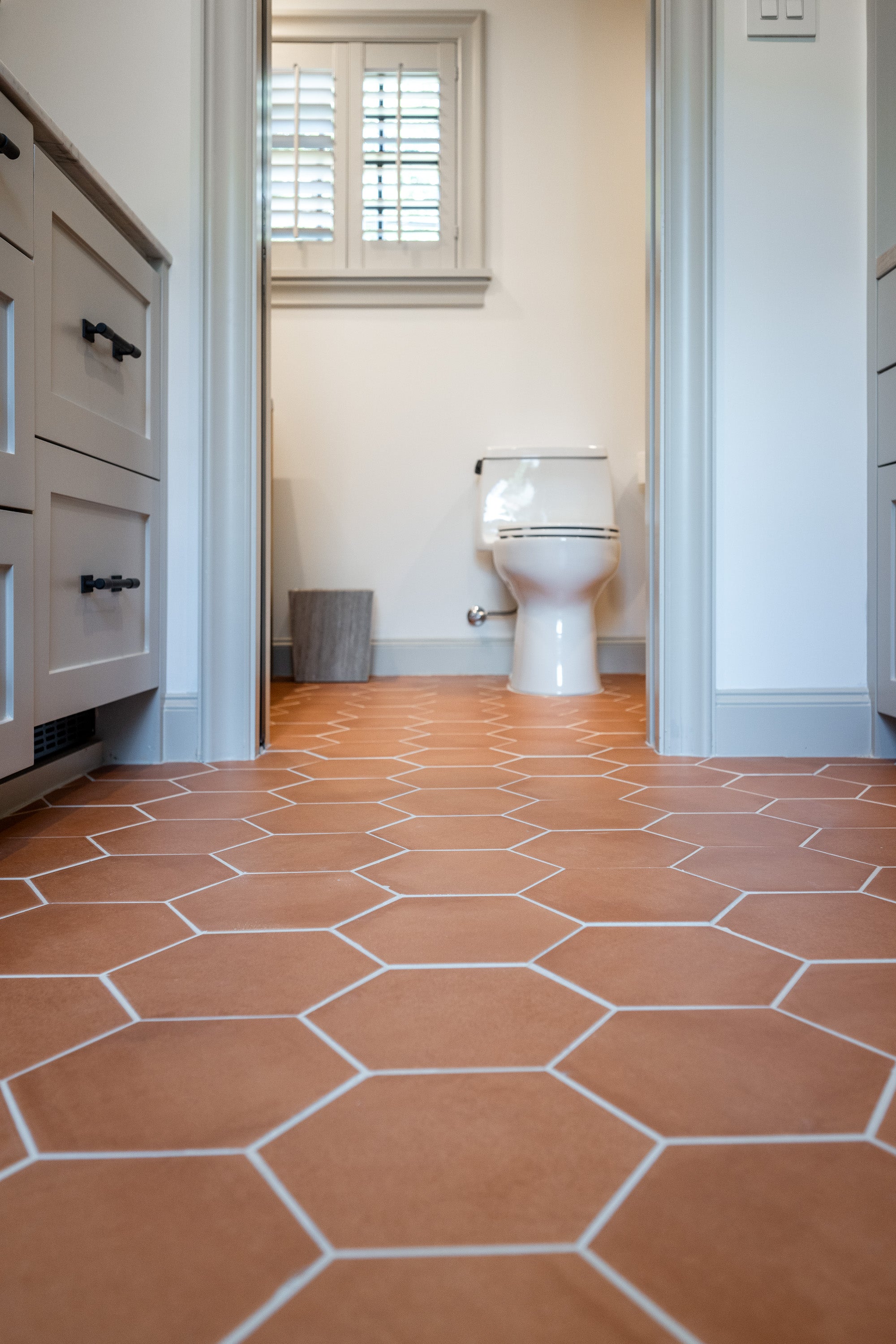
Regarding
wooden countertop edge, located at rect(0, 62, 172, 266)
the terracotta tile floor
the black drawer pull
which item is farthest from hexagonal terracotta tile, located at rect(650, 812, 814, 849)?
wooden countertop edge, located at rect(0, 62, 172, 266)

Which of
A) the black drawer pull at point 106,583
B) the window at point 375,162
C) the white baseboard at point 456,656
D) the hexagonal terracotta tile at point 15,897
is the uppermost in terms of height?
the window at point 375,162

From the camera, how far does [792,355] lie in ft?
6.11

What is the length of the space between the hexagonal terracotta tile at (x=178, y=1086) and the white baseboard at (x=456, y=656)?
2650 mm

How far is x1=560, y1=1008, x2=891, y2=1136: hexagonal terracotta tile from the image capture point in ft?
1.91

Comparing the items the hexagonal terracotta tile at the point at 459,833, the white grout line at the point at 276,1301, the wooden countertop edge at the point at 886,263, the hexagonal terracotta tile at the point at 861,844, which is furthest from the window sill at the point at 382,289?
the white grout line at the point at 276,1301

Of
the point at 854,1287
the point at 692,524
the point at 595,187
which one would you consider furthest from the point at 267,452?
the point at 595,187

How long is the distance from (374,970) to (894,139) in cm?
184

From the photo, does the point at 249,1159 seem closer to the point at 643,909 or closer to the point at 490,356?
the point at 643,909

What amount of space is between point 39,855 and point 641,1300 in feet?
3.22

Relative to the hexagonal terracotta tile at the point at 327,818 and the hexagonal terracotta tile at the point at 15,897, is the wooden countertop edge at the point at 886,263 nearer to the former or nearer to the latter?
the hexagonal terracotta tile at the point at 327,818

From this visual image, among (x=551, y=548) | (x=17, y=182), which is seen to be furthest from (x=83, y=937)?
(x=551, y=548)

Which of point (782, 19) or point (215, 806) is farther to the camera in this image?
point (782, 19)

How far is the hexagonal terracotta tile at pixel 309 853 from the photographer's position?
114 cm

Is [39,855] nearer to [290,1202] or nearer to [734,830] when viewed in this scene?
[290,1202]
